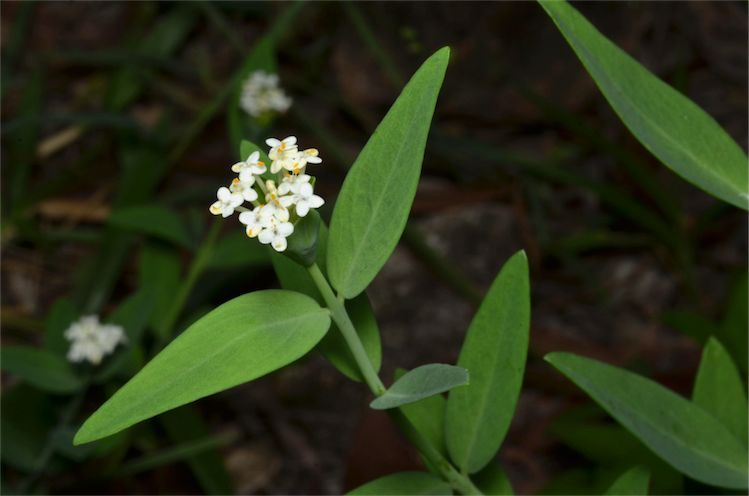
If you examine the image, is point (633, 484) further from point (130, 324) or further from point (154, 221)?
point (154, 221)

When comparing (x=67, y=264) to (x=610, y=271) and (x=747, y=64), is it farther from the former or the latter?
(x=747, y=64)

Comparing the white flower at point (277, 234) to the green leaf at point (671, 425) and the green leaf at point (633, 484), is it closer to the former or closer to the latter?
the green leaf at point (671, 425)

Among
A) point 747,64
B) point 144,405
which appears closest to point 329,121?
point 747,64

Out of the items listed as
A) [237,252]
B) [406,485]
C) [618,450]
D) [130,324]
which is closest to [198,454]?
[130,324]

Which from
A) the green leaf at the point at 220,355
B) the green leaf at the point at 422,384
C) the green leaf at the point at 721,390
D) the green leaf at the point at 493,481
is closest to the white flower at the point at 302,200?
the green leaf at the point at 220,355

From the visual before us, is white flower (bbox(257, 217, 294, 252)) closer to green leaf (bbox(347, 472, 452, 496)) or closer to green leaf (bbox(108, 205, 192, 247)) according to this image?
green leaf (bbox(347, 472, 452, 496))
